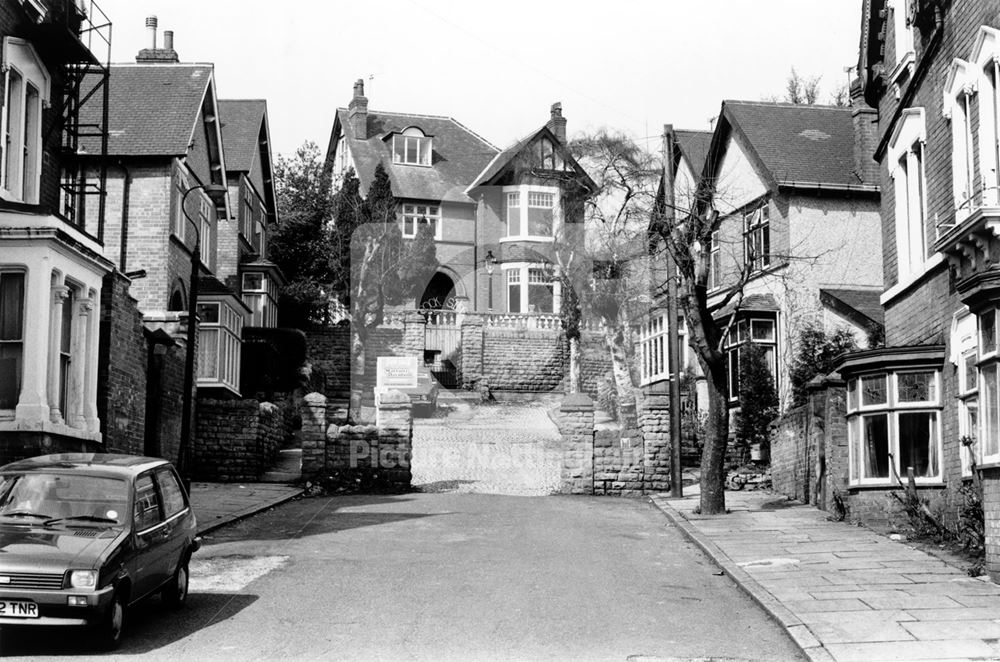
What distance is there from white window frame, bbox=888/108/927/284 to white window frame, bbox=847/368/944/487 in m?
1.85

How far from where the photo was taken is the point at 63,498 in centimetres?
1138

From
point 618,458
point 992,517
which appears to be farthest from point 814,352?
point 992,517

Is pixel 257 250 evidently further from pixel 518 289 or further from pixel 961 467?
pixel 961 467

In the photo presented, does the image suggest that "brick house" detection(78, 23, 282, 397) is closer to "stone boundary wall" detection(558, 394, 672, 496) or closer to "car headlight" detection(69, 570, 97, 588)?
"stone boundary wall" detection(558, 394, 672, 496)

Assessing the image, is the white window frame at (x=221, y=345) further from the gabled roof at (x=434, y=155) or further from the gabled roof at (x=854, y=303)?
the gabled roof at (x=434, y=155)

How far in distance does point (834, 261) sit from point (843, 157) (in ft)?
11.0

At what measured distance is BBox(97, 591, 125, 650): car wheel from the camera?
1023 cm

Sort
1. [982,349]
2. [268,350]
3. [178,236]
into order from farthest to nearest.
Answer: [268,350], [178,236], [982,349]

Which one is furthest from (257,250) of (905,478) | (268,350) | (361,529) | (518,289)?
(905,478)

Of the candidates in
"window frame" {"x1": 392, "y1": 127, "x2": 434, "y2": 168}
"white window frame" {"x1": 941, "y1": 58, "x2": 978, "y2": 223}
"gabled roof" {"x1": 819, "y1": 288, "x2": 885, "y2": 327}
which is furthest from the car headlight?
"window frame" {"x1": 392, "y1": 127, "x2": 434, "y2": 168}

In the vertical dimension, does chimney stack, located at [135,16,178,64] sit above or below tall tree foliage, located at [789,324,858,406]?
above

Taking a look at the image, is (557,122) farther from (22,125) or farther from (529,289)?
(22,125)

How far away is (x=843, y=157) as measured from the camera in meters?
34.6

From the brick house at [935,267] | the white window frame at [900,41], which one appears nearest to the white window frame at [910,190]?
the brick house at [935,267]
